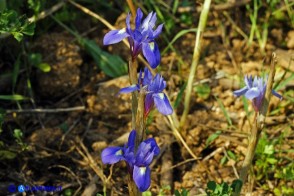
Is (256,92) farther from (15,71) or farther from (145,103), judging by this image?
(15,71)

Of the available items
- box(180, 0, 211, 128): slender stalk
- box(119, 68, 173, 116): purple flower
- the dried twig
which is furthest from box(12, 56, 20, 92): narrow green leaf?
box(119, 68, 173, 116): purple flower

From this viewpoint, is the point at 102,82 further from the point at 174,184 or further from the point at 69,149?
the point at 174,184

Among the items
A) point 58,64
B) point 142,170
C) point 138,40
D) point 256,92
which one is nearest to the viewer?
point 142,170

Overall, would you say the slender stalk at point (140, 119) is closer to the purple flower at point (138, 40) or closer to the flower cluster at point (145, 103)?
the flower cluster at point (145, 103)

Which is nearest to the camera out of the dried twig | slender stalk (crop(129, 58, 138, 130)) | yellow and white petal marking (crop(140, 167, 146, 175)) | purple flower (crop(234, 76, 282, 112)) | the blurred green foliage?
yellow and white petal marking (crop(140, 167, 146, 175))

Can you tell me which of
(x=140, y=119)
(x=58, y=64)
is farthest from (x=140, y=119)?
(x=58, y=64)

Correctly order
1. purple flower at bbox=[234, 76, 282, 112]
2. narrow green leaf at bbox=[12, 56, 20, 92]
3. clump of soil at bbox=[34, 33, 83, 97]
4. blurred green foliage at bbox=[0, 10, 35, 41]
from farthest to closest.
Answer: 1. clump of soil at bbox=[34, 33, 83, 97]
2. narrow green leaf at bbox=[12, 56, 20, 92]
3. blurred green foliage at bbox=[0, 10, 35, 41]
4. purple flower at bbox=[234, 76, 282, 112]

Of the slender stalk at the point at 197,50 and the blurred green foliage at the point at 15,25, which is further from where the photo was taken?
the slender stalk at the point at 197,50

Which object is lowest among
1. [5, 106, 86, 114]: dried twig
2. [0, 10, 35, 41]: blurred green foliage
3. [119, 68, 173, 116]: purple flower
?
[5, 106, 86, 114]: dried twig

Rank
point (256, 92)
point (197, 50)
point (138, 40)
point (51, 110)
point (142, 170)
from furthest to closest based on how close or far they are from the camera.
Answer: point (51, 110)
point (197, 50)
point (256, 92)
point (138, 40)
point (142, 170)

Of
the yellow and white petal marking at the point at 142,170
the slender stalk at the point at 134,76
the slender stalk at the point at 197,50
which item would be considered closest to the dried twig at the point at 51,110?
the slender stalk at the point at 197,50

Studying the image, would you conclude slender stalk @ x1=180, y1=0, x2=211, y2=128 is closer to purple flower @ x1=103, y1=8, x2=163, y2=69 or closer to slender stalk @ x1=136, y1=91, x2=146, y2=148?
purple flower @ x1=103, y1=8, x2=163, y2=69
